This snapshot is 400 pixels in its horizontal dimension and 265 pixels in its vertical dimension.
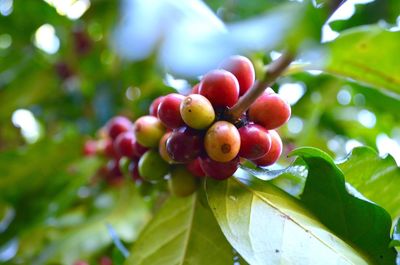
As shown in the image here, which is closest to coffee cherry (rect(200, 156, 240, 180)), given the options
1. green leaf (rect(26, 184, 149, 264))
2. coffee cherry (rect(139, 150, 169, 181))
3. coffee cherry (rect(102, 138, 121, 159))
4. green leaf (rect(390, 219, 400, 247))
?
coffee cherry (rect(139, 150, 169, 181))

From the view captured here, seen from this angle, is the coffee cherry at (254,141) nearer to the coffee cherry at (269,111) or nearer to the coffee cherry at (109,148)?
the coffee cherry at (269,111)

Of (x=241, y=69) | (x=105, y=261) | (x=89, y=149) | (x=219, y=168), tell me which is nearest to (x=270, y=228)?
(x=219, y=168)

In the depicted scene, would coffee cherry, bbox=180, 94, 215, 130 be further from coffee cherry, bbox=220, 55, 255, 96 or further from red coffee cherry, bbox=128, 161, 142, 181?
red coffee cherry, bbox=128, 161, 142, 181

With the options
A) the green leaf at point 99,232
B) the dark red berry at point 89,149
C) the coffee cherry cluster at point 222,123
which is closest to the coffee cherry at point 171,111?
the coffee cherry cluster at point 222,123

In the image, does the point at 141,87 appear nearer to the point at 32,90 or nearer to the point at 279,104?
the point at 32,90


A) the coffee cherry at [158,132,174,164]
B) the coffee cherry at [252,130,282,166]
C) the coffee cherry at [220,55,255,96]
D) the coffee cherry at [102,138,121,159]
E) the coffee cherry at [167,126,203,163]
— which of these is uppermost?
the coffee cherry at [220,55,255,96]

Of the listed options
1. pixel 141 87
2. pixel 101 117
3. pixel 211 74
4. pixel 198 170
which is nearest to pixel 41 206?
pixel 101 117
